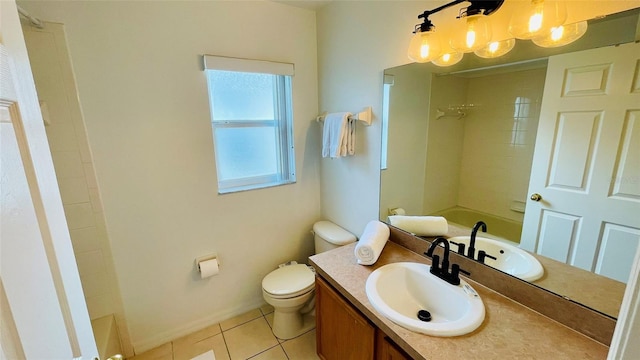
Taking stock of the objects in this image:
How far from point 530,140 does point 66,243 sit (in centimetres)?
159

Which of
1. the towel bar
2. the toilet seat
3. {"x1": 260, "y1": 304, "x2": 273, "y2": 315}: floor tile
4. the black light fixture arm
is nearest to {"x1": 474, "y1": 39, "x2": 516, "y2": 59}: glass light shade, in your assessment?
the black light fixture arm

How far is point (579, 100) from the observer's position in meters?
0.94

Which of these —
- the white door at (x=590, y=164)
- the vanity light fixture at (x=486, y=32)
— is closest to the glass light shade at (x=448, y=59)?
the vanity light fixture at (x=486, y=32)

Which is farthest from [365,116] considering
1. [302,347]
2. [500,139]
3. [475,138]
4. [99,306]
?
[99,306]

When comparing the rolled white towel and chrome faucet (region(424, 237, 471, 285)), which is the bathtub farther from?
chrome faucet (region(424, 237, 471, 285))

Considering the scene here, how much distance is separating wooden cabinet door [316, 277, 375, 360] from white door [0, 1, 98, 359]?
0.96m

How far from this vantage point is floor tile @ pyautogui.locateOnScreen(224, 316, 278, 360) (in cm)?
178

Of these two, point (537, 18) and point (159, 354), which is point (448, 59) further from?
point (159, 354)

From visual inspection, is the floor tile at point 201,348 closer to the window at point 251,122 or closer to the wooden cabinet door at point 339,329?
the wooden cabinet door at point 339,329

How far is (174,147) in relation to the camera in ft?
5.46

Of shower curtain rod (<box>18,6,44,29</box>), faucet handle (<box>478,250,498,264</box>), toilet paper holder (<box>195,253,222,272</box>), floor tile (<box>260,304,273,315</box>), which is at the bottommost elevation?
floor tile (<box>260,304,273,315</box>)

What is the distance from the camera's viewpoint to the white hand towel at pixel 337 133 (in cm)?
175

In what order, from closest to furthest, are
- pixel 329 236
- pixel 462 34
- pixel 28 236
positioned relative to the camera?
1. pixel 28 236
2. pixel 462 34
3. pixel 329 236

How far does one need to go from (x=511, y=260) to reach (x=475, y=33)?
1.00 metres
